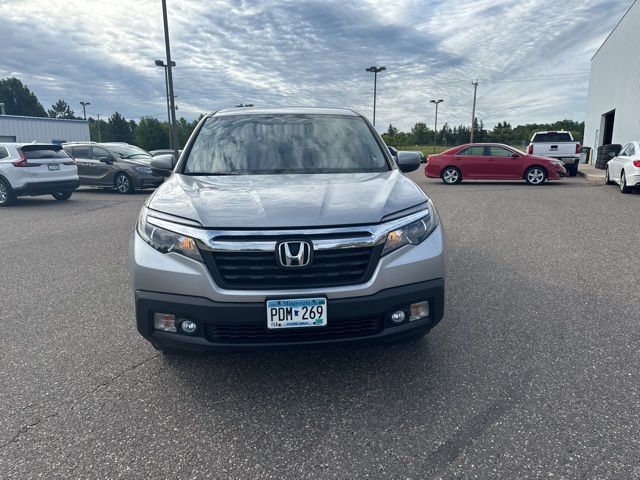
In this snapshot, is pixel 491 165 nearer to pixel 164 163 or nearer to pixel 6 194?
pixel 164 163

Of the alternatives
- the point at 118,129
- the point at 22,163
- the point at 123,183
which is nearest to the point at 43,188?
the point at 22,163

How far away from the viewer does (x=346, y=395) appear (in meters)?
2.75

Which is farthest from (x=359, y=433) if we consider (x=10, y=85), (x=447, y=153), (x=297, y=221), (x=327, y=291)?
(x=10, y=85)

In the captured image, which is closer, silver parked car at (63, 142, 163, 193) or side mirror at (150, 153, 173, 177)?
side mirror at (150, 153, 173, 177)

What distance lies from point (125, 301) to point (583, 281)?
4.72 m

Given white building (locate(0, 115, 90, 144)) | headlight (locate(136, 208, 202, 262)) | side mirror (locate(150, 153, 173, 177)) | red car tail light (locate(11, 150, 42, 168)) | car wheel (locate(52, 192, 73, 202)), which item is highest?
white building (locate(0, 115, 90, 144))

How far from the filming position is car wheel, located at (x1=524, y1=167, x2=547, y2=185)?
1586 centimetres

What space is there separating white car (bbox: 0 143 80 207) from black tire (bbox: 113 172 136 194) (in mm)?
2270

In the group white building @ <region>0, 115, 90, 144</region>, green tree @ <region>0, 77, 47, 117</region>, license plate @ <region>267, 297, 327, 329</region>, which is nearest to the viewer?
license plate @ <region>267, 297, 327, 329</region>

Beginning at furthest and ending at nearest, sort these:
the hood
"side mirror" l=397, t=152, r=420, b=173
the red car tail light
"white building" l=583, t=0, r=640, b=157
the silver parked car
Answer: "white building" l=583, t=0, r=640, b=157 < the silver parked car < the red car tail light < "side mirror" l=397, t=152, r=420, b=173 < the hood

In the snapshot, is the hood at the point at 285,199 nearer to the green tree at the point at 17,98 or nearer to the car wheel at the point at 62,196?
the car wheel at the point at 62,196

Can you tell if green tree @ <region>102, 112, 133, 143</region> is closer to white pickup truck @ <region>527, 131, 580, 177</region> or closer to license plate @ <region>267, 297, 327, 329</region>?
white pickup truck @ <region>527, 131, 580, 177</region>

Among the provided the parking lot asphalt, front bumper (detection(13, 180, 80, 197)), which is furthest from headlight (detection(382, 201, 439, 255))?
front bumper (detection(13, 180, 80, 197))

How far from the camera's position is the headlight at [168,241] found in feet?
8.23
